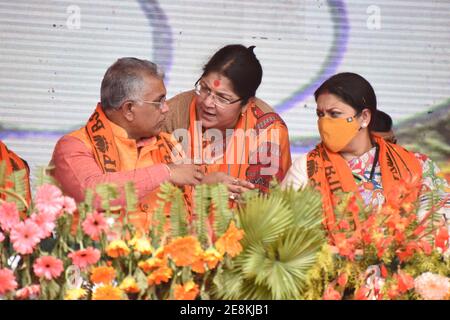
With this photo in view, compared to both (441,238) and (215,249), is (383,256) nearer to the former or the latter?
(441,238)

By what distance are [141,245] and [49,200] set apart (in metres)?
0.33

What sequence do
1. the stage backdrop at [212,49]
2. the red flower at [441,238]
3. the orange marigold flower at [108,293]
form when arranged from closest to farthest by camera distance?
1. the orange marigold flower at [108,293]
2. the red flower at [441,238]
3. the stage backdrop at [212,49]

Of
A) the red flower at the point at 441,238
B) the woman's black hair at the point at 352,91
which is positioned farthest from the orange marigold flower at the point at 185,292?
the woman's black hair at the point at 352,91

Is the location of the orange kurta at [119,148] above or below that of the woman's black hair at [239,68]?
below

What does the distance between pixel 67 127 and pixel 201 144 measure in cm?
87

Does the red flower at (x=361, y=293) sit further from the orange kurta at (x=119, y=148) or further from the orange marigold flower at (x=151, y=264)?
the orange kurta at (x=119, y=148)

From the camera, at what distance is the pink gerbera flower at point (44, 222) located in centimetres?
293

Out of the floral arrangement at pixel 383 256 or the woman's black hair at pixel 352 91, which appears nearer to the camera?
the floral arrangement at pixel 383 256

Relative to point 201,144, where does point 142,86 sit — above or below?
above

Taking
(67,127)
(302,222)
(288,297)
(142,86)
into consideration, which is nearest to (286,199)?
(302,222)

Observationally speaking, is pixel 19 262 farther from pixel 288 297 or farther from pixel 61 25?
pixel 61 25

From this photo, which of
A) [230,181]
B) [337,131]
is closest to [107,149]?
[230,181]

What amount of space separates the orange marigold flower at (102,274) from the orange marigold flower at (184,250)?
0.60ft

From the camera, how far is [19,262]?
2.99 meters
